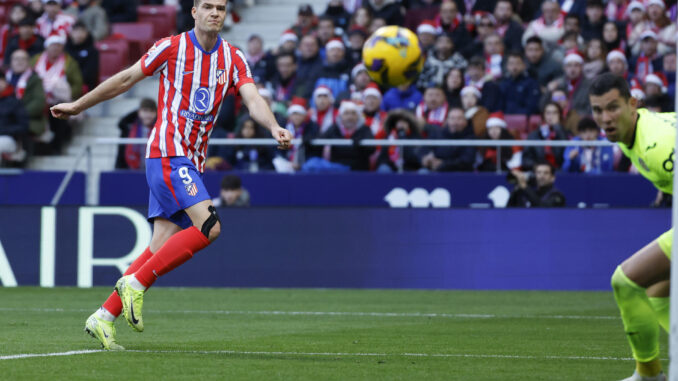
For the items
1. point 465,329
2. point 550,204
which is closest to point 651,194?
point 550,204

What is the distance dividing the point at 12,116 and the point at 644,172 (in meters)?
13.4

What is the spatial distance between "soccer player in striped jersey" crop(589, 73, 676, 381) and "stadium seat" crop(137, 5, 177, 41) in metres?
17.1

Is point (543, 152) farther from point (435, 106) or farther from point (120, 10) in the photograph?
point (120, 10)

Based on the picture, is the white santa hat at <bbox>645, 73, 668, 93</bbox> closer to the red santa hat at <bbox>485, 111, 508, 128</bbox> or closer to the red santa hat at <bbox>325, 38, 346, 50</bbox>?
the red santa hat at <bbox>485, 111, 508, 128</bbox>

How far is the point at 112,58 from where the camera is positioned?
22141 mm

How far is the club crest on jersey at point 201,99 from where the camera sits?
8844 millimetres

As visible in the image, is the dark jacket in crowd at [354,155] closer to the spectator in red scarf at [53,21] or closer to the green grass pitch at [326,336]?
the green grass pitch at [326,336]

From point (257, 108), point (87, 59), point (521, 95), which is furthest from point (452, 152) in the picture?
point (257, 108)

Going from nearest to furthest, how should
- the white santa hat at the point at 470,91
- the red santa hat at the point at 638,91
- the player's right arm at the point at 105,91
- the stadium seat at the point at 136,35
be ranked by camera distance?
the player's right arm at the point at 105,91
the red santa hat at the point at 638,91
the white santa hat at the point at 470,91
the stadium seat at the point at 136,35

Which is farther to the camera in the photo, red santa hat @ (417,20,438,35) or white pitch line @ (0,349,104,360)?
red santa hat @ (417,20,438,35)

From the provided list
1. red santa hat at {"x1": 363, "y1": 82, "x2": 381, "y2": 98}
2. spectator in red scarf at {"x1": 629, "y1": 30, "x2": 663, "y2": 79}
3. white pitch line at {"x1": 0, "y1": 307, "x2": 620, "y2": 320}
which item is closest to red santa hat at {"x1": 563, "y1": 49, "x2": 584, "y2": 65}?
spectator in red scarf at {"x1": 629, "y1": 30, "x2": 663, "y2": 79}

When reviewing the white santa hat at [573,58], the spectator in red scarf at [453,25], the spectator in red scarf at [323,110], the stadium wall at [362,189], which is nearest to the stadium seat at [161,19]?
the spectator in red scarf at [453,25]

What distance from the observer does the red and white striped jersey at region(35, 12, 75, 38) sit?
2238 centimetres

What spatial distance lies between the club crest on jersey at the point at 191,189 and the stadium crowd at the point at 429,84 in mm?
8345
